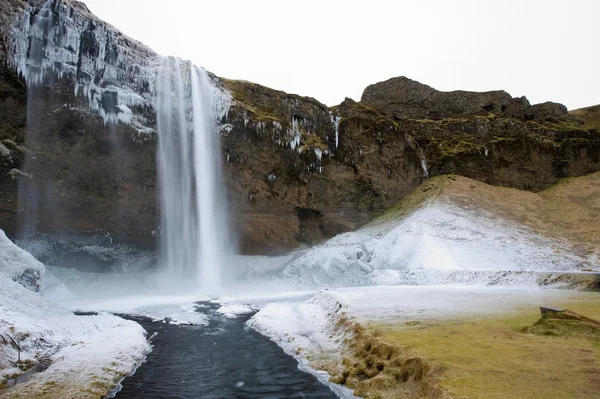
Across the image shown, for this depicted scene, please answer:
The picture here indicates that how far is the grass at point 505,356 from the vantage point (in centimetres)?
664

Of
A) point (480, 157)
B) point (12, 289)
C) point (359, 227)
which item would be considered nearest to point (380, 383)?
point (12, 289)

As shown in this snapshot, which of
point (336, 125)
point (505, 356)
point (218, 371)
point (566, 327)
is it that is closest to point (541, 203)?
point (336, 125)

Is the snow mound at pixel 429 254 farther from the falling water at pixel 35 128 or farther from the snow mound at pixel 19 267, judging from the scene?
the snow mound at pixel 19 267

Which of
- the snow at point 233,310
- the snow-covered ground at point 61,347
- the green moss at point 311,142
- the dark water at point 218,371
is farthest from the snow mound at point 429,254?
the snow-covered ground at point 61,347

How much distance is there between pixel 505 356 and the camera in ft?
27.9

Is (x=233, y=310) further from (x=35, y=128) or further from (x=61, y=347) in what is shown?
(x=35, y=128)

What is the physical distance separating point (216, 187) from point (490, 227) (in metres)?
28.1

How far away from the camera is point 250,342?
15.8 meters

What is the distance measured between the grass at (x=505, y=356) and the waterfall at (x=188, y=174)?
28533 mm

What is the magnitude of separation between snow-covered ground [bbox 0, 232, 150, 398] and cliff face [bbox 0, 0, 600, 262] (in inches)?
849

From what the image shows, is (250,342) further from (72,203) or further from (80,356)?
(72,203)

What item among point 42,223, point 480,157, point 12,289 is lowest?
point 12,289

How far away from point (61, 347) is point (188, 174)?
28.0m

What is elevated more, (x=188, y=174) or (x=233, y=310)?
(x=188, y=174)
